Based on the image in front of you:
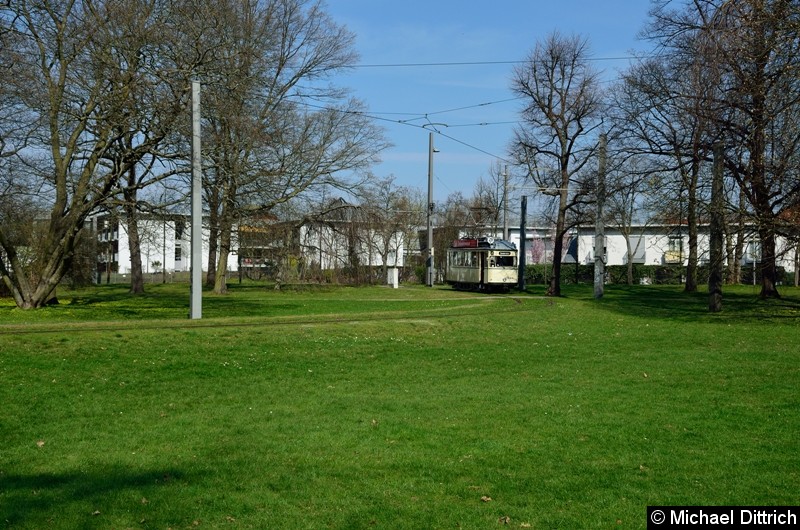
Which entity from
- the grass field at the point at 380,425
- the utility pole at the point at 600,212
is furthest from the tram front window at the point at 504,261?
the grass field at the point at 380,425

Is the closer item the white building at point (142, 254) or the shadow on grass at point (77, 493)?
the shadow on grass at point (77, 493)

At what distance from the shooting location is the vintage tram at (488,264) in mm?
48438

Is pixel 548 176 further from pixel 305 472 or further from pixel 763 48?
pixel 305 472

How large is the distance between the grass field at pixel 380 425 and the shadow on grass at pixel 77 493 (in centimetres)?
3

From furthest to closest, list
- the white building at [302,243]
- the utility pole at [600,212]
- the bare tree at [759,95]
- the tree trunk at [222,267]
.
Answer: the white building at [302,243] < the tree trunk at [222,267] < the utility pole at [600,212] < the bare tree at [759,95]

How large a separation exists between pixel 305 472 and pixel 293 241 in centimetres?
4305

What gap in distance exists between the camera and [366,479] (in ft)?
27.0

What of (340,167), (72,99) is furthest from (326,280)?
(72,99)

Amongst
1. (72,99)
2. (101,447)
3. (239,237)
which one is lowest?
(101,447)

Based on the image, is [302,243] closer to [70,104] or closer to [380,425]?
[70,104]

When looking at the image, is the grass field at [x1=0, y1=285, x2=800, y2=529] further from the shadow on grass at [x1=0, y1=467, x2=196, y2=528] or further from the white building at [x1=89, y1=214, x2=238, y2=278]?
the white building at [x1=89, y1=214, x2=238, y2=278]

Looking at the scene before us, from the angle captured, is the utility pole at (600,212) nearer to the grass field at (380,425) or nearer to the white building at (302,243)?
Answer: the grass field at (380,425)

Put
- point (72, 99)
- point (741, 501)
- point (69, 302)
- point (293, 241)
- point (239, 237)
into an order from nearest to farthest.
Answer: point (741, 501)
point (72, 99)
point (69, 302)
point (239, 237)
point (293, 241)

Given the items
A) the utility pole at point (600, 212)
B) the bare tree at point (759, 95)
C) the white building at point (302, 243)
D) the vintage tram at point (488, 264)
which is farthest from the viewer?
the white building at point (302, 243)
